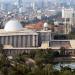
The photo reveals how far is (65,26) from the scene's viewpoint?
130 ft

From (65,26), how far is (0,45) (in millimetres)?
13473

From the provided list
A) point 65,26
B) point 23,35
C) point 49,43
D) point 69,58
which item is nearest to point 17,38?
point 23,35

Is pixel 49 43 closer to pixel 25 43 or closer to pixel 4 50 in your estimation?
pixel 25 43

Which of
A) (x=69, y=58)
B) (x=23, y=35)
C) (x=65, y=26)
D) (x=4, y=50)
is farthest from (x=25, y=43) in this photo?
(x=65, y=26)

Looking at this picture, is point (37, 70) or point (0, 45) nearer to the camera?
point (37, 70)

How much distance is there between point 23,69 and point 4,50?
1028cm

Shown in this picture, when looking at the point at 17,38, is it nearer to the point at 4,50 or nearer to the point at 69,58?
the point at 4,50

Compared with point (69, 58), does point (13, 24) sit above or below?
above

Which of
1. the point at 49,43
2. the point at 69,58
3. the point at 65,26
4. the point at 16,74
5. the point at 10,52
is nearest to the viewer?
the point at 16,74

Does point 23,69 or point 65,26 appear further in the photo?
point 65,26

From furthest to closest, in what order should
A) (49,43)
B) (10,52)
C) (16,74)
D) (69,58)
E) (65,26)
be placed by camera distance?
(65,26) → (49,43) → (10,52) → (69,58) → (16,74)

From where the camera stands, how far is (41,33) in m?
30.0

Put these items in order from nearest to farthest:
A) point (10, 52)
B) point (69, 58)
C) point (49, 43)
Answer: point (69, 58) < point (10, 52) < point (49, 43)

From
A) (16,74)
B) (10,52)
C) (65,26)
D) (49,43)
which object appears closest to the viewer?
(16,74)
